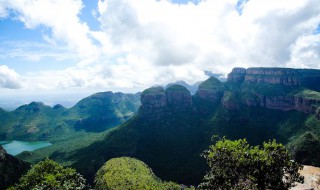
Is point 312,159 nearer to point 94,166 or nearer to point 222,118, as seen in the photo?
point 222,118

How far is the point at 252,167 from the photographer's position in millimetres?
33594

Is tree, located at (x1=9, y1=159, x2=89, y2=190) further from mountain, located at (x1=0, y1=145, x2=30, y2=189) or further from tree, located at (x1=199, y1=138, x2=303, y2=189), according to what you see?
mountain, located at (x1=0, y1=145, x2=30, y2=189)

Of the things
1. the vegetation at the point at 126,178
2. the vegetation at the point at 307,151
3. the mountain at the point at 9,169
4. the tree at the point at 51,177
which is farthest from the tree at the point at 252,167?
the vegetation at the point at 307,151

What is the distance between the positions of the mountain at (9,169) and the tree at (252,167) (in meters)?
101

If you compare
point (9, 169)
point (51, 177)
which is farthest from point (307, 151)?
point (9, 169)

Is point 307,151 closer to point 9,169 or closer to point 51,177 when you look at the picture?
point 51,177

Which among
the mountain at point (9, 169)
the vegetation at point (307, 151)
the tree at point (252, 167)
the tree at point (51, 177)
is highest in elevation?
the tree at point (252, 167)

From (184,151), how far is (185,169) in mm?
20451

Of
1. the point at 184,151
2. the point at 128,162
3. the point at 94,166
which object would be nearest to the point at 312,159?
the point at 184,151

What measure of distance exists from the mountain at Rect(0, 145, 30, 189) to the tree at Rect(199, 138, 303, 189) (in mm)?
100924

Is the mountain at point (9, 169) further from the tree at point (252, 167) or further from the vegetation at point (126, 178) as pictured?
the tree at point (252, 167)

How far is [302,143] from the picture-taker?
135500 millimetres

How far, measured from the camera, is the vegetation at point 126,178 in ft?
306

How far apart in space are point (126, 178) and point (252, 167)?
7342 centimetres
